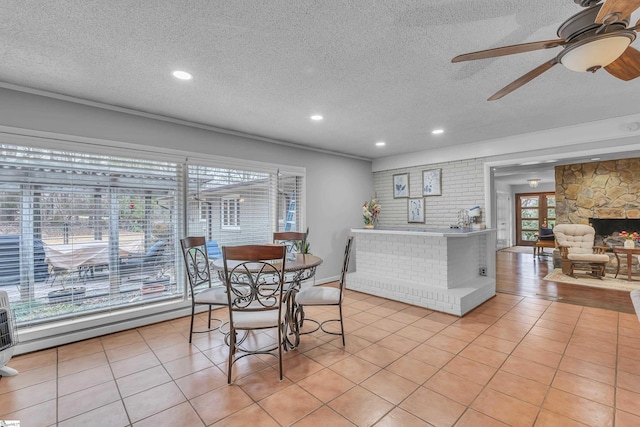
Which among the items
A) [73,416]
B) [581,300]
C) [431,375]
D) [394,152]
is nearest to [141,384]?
[73,416]

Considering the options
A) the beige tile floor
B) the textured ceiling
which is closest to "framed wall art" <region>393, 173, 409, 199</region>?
the textured ceiling

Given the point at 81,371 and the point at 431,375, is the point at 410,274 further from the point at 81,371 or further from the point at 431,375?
the point at 81,371

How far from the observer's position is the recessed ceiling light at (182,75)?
7.67 ft

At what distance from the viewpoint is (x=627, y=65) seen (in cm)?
168

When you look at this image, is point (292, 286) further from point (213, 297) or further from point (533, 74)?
point (533, 74)

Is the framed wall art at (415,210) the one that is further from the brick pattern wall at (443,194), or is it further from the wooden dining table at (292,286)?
the wooden dining table at (292,286)

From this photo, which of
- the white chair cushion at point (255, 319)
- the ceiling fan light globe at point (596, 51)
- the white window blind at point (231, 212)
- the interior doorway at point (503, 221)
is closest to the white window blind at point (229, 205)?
the white window blind at point (231, 212)

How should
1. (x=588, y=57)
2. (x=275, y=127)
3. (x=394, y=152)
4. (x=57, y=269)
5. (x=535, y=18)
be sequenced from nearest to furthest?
(x=588, y=57), (x=535, y=18), (x=57, y=269), (x=275, y=127), (x=394, y=152)

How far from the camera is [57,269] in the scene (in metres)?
2.81

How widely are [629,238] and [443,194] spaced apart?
148 inches

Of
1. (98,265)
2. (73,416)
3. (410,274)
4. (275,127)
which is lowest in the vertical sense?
(73,416)

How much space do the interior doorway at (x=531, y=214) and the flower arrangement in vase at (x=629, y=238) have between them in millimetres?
4199

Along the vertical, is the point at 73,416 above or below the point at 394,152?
below

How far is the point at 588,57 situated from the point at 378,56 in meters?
1.20
